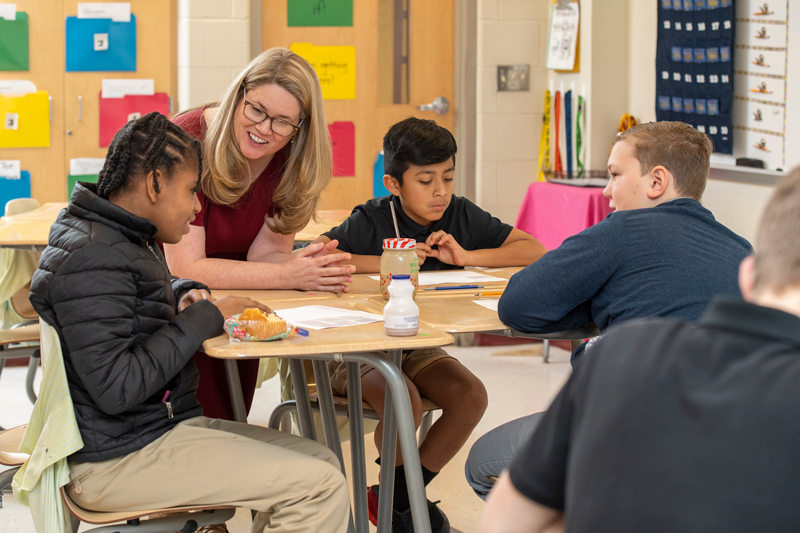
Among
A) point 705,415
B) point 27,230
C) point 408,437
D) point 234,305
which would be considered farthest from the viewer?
point 27,230

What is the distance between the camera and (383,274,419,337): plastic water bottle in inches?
54.8

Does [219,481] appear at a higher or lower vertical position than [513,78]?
lower

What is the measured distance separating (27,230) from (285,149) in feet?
3.82

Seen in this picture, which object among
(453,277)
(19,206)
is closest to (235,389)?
(453,277)

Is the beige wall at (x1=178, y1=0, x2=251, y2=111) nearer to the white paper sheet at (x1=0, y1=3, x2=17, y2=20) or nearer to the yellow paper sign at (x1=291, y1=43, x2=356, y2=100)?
the yellow paper sign at (x1=291, y1=43, x2=356, y2=100)

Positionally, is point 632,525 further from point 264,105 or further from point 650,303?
point 264,105

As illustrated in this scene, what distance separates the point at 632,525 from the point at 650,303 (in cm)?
88

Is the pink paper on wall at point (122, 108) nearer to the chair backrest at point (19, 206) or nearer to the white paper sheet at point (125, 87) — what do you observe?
the white paper sheet at point (125, 87)

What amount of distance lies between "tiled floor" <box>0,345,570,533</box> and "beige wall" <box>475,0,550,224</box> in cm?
79

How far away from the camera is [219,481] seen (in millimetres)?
1336

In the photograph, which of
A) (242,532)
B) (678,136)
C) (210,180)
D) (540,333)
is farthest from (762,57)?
(242,532)

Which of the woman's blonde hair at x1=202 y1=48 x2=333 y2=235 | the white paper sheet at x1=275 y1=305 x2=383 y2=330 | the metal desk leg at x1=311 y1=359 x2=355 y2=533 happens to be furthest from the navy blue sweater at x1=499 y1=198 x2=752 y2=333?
the woman's blonde hair at x1=202 y1=48 x2=333 y2=235

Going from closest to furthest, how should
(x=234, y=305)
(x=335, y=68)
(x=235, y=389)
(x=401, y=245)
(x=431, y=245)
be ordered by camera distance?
(x=234, y=305), (x=401, y=245), (x=235, y=389), (x=431, y=245), (x=335, y=68)

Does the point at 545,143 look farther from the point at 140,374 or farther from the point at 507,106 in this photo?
the point at 140,374
